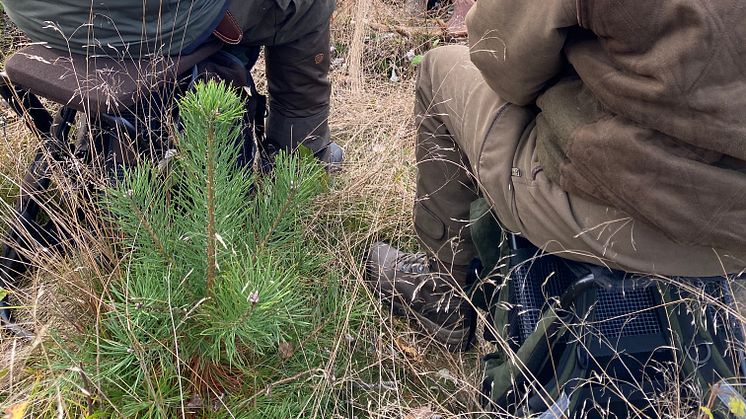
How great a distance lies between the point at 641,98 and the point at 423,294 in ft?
3.80

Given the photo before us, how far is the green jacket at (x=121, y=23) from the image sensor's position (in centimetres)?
169

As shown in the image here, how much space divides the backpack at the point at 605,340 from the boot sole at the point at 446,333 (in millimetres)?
396

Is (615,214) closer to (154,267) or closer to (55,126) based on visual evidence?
(154,267)

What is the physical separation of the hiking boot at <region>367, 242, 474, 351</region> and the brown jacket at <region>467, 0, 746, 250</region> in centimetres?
72

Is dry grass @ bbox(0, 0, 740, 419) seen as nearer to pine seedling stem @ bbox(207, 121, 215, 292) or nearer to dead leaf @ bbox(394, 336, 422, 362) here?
dead leaf @ bbox(394, 336, 422, 362)

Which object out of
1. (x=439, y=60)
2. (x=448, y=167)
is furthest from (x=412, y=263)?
(x=439, y=60)

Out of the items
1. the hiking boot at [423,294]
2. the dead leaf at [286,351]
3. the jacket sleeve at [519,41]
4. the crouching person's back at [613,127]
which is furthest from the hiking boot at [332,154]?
the jacket sleeve at [519,41]

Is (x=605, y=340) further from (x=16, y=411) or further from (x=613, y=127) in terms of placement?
(x=16, y=411)

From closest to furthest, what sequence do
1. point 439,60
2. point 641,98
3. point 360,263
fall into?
point 641,98 → point 439,60 → point 360,263

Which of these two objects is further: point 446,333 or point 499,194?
point 446,333

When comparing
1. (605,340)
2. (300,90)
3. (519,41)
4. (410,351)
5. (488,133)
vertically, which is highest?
(519,41)

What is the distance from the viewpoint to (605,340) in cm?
141

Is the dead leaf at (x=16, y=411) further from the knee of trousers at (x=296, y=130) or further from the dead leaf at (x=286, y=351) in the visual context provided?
the knee of trousers at (x=296, y=130)

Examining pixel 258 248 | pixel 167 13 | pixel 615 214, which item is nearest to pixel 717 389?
pixel 615 214
